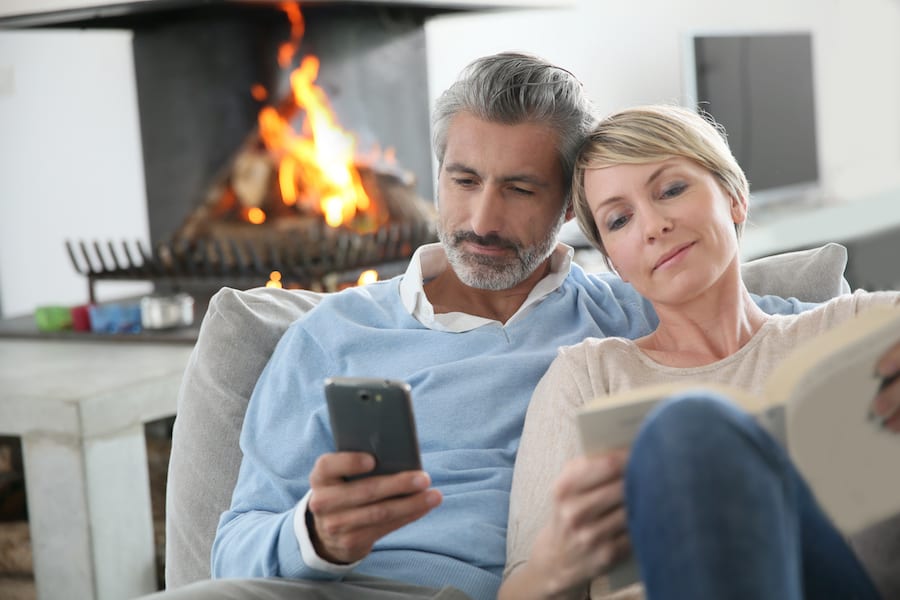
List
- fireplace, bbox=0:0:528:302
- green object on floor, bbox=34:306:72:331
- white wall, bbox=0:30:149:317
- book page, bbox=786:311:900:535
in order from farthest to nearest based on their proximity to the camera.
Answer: white wall, bbox=0:30:149:317, fireplace, bbox=0:0:528:302, green object on floor, bbox=34:306:72:331, book page, bbox=786:311:900:535

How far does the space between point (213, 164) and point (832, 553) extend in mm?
2745

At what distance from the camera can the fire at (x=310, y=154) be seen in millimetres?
3455

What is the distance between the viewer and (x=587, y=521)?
1.01 m

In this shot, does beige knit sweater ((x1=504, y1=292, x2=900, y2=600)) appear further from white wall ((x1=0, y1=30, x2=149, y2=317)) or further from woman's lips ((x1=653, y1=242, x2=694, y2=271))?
white wall ((x1=0, y1=30, x2=149, y2=317))

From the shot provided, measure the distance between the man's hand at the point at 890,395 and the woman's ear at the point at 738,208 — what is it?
477mm

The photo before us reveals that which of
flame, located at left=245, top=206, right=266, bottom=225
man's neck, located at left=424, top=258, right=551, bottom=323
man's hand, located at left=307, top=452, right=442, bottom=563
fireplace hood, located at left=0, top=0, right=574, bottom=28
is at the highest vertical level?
fireplace hood, located at left=0, top=0, right=574, bottom=28

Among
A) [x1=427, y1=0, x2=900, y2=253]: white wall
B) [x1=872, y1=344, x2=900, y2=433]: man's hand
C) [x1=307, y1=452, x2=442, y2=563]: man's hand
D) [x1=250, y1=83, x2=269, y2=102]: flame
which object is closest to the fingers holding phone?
[x1=307, y1=452, x2=442, y2=563]: man's hand

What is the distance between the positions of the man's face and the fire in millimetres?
1840

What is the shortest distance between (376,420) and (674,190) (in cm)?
55

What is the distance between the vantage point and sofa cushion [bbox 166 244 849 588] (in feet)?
5.21

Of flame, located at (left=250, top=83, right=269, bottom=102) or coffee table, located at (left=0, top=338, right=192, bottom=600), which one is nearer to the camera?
coffee table, located at (left=0, top=338, right=192, bottom=600)

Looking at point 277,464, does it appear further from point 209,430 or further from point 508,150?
point 508,150

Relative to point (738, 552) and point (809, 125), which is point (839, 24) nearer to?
point (809, 125)

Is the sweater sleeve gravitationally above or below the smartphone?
Result: below
